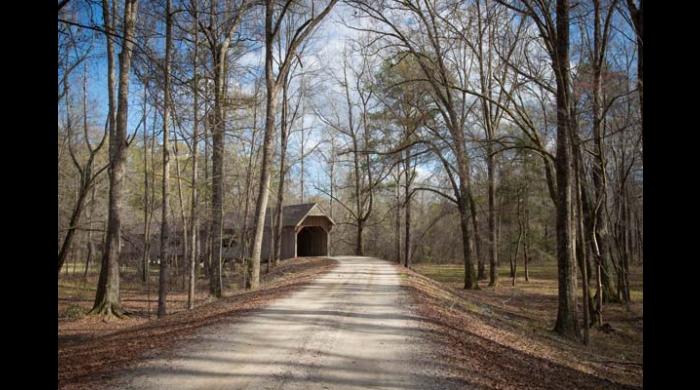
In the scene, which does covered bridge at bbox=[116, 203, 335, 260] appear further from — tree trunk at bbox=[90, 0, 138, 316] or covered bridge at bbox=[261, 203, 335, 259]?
tree trunk at bbox=[90, 0, 138, 316]

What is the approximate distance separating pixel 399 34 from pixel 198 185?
9.19 meters

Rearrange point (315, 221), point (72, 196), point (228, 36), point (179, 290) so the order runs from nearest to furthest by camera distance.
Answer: point (228, 36) → point (179, 290) → point (72, 196) → point (315, 221)

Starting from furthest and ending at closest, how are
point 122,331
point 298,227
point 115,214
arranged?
point 298,227 → point 115,214 → point 122,331

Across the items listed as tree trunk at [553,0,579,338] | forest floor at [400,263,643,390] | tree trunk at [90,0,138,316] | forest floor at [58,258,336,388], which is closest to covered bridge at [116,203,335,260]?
forest floor at [58,258,336,388]

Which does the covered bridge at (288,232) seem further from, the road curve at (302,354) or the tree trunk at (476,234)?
the road curve at (302,354)

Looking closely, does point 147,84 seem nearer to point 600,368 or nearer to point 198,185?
point 600,368

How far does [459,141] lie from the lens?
1786 centimetres

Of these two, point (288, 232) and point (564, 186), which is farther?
point (288, 232)

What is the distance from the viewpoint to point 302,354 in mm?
6750

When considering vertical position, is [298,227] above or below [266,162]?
below

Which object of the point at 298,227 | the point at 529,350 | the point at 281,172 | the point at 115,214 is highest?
the point at 281,172

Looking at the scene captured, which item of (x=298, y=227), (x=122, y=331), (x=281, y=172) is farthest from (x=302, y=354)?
(x=298, y=227)

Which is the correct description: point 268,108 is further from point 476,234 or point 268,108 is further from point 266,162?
point 476,234

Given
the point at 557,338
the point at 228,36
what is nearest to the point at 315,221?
the point at 228,36
